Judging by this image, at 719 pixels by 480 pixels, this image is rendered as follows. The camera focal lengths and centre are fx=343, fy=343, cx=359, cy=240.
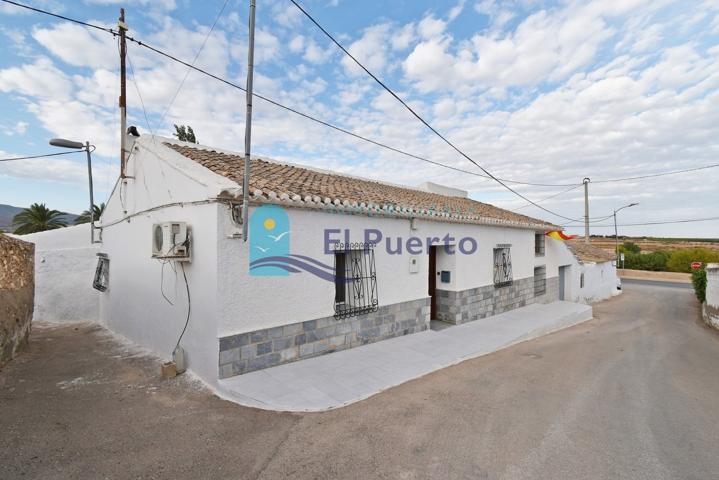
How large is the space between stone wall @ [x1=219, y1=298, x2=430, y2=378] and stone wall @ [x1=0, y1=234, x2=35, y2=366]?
400 cm

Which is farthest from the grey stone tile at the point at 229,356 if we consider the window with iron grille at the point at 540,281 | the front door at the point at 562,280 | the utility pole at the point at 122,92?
the front door at the point at 562,280

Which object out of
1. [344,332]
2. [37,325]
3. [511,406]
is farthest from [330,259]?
[37,325]

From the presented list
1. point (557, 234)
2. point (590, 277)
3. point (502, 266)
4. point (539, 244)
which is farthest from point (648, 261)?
point (502, 266)

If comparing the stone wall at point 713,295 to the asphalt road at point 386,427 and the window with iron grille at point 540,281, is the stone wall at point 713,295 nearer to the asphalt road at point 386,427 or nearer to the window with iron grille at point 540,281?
the window with iron grille at point 540,281

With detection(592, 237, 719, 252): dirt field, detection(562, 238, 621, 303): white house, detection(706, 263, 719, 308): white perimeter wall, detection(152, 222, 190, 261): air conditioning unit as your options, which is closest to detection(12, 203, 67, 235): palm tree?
detection(152, 222, 190, 261): air conditioning unit

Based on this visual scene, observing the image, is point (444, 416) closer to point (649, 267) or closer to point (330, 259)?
point (330, 259)

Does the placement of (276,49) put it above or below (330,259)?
above

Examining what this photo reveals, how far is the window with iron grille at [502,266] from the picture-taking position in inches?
390

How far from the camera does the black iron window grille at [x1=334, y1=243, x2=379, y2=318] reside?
638 cm

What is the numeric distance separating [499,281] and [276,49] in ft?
26.7

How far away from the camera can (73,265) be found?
33.1 ft

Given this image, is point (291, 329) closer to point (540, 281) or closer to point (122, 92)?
point (122, 92)

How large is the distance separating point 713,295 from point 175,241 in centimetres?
1534

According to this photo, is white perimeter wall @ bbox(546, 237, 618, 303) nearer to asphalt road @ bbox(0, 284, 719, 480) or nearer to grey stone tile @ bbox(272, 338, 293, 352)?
asphalt road @ bbox(0, 284, 719, 480)
